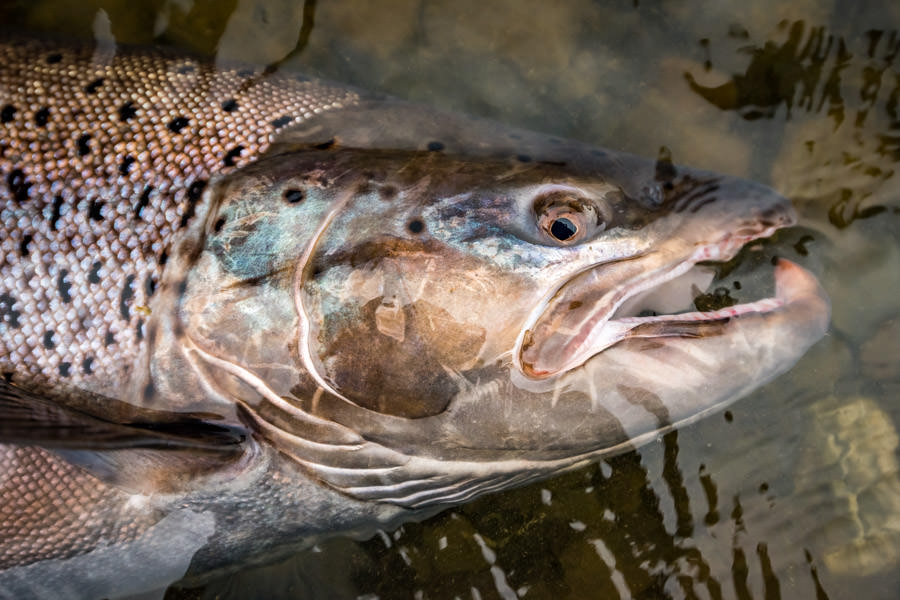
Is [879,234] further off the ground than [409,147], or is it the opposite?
[879,234]

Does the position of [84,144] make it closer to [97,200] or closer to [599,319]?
[97,200]

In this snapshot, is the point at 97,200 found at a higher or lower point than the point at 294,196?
lower

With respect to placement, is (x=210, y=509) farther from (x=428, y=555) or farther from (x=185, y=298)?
(x=428, y=555)

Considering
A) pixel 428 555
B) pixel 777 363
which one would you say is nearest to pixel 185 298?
pixel 428 555

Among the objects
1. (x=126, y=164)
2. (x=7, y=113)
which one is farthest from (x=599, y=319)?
(x=7, y=113)

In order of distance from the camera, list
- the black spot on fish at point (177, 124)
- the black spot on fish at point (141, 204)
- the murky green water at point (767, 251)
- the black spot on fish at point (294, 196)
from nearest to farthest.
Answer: the black spot on fish at point (294, 196) < the black spot on fish at point (141, 204) < the black spot on fish at point (177, 124) < the murky green water at point (767, 251)

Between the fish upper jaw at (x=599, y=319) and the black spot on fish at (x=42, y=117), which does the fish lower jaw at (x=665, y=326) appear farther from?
the black spot on fish at (x=42, y=117)

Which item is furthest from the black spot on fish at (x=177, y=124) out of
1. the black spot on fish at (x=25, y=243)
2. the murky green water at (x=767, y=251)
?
the murky green water at (x=767, y=251)
